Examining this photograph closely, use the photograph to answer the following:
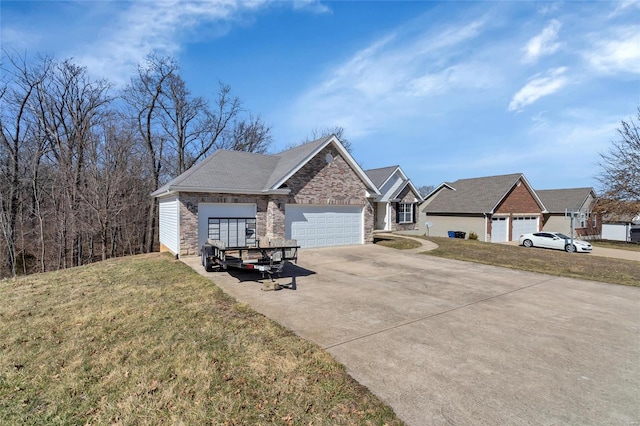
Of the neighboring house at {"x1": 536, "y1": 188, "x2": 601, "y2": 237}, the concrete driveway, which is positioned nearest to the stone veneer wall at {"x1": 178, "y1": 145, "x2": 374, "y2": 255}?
the concrete driveway

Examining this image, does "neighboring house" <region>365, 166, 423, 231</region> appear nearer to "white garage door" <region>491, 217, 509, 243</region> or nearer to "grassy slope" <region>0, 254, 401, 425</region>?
"white garage door" <region>491, 217, 509, 243</region>

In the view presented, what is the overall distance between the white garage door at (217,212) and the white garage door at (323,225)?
1970 mm

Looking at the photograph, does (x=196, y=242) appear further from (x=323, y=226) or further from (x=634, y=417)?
(x=634, y=417)

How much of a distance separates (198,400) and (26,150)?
2817 centimetres

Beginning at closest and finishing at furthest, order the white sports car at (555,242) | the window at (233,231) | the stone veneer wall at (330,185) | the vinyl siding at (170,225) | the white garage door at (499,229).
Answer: the vinyl siding at (170,225)
the window at (233,231)
the stone veneer wall at (330,185)
the white sports car at (555,242)
the white garage door at (499,229)

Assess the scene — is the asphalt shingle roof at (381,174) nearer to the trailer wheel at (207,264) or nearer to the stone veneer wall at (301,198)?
the stone veneer wall at (301,198)

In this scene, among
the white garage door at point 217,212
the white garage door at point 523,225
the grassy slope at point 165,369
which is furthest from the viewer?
the white garage door at point 523,225

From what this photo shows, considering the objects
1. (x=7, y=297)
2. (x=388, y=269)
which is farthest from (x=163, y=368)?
(x=388, y=269)

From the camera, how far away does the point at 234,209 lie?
1493 centimetres

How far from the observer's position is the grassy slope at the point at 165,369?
3.35 meters

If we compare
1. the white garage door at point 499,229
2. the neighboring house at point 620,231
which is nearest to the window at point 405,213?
the white garage door at point 499,229

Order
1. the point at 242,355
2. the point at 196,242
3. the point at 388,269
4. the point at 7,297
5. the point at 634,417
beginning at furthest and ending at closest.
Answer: the point at 196,242
the point at 388,269
the point at 7,297
the point at 242,355
the point at 634,417

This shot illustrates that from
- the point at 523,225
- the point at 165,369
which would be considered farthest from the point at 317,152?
the point at 523,225

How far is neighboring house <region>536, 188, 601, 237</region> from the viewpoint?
107ft
